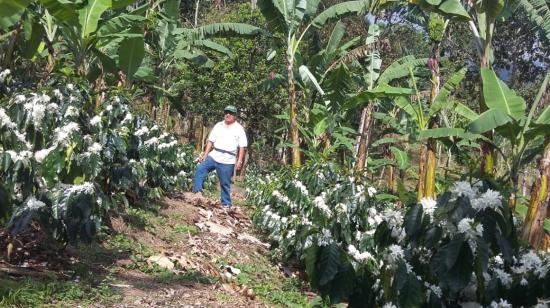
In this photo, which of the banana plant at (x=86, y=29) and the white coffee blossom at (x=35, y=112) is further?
the banana plant at (x=86, y=29)

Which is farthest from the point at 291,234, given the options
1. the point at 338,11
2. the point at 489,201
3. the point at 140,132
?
the point at 338,11

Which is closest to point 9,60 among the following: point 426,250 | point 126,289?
point 126,289

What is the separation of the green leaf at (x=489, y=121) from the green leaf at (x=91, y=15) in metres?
3.93

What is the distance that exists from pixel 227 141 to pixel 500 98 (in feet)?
13.1

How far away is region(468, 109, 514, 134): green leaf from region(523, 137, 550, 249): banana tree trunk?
68 cm

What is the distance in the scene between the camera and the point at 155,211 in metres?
7.30

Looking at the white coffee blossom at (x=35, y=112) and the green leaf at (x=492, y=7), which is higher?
the green leaf at (x=492, y=7)

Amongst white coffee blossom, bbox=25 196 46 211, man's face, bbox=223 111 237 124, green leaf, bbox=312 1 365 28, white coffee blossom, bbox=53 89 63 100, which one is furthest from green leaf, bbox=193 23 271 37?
white coffee blossom, bbox=25 196 46 211

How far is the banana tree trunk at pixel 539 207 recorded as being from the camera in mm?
4223

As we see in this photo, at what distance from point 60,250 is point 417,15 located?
32.4ft

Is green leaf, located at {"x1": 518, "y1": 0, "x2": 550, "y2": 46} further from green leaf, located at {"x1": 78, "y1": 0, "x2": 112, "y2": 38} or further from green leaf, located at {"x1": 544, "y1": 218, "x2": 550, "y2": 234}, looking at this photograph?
green leaf, located at {"x1": 78, "y1": 0, "x2": 112, "y2": 38}

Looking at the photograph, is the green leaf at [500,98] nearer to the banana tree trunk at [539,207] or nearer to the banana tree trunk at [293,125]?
the banana tree trunk at [539,207]

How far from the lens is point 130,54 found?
293 inches

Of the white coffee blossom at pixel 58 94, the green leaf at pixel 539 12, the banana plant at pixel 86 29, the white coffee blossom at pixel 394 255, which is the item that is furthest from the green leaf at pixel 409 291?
the green leaf at pixel 539 12
